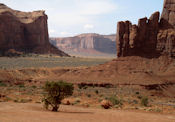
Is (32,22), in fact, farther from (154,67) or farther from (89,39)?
(89,39)

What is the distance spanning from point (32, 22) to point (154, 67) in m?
65.1

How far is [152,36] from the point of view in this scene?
43625 millimetres

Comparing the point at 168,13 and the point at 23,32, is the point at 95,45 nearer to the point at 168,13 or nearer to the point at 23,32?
the point at 23,32

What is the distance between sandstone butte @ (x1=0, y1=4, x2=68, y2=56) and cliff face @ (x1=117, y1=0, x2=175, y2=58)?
48.6 m

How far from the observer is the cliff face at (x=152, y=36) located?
42156 millimetres

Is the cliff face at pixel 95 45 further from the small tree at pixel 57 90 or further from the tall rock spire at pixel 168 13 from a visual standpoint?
the small tree at pixel 57 90

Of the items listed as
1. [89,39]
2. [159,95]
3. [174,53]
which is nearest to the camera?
[159,95]

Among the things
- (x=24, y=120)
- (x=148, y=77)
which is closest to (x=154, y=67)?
(x=148, y=77)

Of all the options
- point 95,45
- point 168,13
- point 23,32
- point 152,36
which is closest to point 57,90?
point 152,36

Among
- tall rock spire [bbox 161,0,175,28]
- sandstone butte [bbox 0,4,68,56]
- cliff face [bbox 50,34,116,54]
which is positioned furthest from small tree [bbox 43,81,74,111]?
cliff face [bbox 50,34,116,54]

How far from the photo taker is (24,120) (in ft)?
41.1

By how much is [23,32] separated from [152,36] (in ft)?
201

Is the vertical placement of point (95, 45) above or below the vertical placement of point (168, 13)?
below

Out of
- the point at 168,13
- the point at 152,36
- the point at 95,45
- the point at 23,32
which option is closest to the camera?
the point at 168,13
